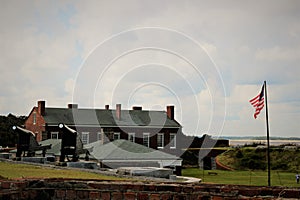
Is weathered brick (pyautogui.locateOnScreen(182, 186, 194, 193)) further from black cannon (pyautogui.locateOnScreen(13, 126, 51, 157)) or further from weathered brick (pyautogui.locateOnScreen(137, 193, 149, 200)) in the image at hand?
black cannon (pyautogui.locateOnScreen(13, 126, 51, 157))

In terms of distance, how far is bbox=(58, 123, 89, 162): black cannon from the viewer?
29516mm

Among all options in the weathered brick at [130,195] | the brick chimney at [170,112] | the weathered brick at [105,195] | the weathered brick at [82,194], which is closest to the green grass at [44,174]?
the weathered brick at [82,194]

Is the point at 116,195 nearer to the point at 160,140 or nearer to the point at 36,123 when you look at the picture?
the point at 36,123

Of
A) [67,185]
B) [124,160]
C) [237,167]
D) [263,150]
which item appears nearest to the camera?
[67,185]

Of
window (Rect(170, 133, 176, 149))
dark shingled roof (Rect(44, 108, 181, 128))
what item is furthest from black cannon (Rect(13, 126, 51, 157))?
window (Rect(170, 133, 176, 149))

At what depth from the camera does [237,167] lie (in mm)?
42438

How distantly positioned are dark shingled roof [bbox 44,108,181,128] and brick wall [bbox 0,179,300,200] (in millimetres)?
44989

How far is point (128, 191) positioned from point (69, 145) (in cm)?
2542

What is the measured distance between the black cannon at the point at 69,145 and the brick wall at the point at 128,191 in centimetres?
2409

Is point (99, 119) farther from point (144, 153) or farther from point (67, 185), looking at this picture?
point (67, 185)

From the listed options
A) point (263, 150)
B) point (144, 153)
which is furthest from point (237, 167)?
point (144, 153)

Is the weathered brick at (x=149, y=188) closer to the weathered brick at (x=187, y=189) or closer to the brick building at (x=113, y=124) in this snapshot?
the weathered brick at (x=187, y=189)

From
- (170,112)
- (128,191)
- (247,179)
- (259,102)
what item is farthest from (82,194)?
(170,112)

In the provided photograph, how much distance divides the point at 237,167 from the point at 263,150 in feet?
18.1
